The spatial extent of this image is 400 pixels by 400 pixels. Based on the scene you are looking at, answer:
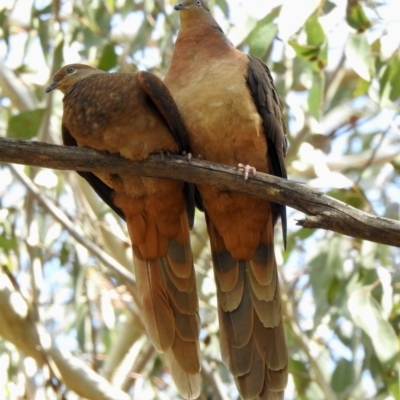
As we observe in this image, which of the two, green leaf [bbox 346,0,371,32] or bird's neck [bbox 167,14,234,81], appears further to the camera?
green leaf [bbox 346,0,371,32]

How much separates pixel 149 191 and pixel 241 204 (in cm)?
42

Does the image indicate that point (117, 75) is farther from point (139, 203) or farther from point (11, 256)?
point (11, 256)

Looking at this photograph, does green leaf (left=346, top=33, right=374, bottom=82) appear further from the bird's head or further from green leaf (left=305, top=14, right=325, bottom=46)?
the bird's head

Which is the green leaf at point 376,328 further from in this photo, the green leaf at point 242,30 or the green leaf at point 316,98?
the green leaf at point 242,30

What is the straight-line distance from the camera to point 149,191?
3.30 m

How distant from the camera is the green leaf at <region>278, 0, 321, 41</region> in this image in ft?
11.8

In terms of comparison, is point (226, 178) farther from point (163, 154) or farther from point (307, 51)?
point (307, 51)

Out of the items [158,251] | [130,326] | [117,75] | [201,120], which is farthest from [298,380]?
[117,75]

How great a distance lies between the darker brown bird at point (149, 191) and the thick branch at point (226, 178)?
7cm

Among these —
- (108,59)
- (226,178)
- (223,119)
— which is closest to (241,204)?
(223,119)

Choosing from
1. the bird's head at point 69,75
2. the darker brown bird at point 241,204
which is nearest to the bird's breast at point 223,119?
the darker brown bird at point 241,204

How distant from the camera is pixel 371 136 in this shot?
604 centimetres

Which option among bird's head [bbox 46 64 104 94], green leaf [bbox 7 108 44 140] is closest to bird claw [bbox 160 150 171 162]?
bird's head [bbox 46 64 104 94]

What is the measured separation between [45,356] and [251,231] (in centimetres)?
108
